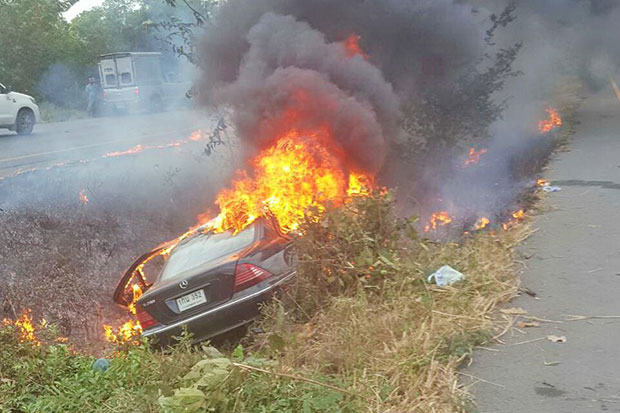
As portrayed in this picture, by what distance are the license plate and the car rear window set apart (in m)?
0.32

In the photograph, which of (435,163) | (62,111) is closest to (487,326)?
(435,163)

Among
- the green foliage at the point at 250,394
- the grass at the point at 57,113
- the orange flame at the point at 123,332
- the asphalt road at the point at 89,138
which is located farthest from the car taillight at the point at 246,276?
the grass at the point at 57,113

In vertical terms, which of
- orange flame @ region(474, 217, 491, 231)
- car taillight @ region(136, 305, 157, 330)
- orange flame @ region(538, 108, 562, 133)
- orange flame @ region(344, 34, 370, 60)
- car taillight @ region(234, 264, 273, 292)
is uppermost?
orange flame @ region(344, 34, 370, 60)

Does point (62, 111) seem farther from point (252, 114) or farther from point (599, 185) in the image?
point (599, 185)

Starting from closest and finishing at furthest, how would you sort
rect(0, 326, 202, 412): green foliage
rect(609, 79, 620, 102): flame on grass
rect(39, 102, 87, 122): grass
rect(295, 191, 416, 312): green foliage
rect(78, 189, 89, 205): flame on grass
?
rect(0, 326, 202, 412): green foliage, rect(295, 191, 416, 312): green foliage, rect(78, 189, 89, 205): flame on grass, rect(609, 79, 620, 102): flame on grass, rect(39, 102, 87, 122): grass

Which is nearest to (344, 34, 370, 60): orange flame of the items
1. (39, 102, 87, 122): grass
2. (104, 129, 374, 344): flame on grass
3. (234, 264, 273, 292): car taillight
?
(104, 129, 374, 344): flame on grass

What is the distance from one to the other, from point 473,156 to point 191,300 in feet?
19.6

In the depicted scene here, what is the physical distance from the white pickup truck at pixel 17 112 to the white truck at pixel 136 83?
16.3 feet

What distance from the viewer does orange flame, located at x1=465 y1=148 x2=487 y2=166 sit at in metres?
9.53

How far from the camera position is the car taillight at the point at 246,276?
5.40 meters

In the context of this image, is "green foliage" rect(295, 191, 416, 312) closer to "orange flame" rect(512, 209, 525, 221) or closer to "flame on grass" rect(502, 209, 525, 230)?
"flame on grass" rect(502, 209, 525, 230)

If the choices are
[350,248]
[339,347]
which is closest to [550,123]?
[350,248]

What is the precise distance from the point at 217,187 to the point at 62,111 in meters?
14.7

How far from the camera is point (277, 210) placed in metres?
A: 6.61
